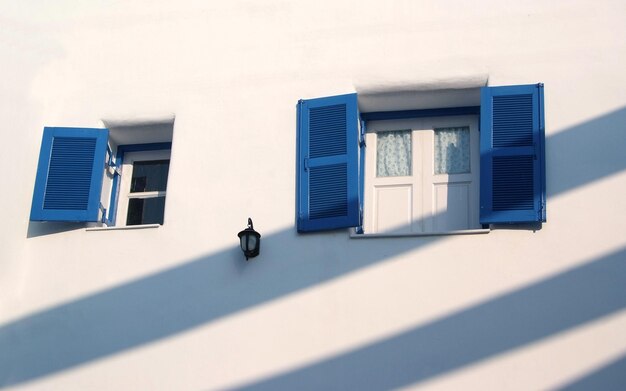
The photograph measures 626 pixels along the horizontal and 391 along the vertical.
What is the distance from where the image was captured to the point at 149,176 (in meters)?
9.44

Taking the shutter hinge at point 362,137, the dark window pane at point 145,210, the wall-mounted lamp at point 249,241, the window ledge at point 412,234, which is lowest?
the wall-mounted lamp at point 249,241

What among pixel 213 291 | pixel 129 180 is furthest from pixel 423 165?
pixel 129 180

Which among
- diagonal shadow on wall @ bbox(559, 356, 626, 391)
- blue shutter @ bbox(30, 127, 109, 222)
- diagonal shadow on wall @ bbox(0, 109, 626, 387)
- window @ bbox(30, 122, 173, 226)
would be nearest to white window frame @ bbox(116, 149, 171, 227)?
window @ bbox(30, 122, 173, 226)

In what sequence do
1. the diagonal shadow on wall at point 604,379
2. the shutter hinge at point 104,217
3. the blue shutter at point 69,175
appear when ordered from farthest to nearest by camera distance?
the shutter hinge at point 104,217 → the blue shutter at point 69,175 → the diagonal shadow on wall at point 604,379

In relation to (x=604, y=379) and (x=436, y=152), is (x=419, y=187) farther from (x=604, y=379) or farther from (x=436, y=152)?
(x=604, y=379)

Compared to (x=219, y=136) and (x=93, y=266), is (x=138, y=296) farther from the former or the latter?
(x=219, y=136)

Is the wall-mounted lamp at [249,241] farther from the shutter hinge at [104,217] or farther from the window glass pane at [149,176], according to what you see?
the shutter hinge at [104,217]

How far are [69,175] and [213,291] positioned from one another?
5.73ft

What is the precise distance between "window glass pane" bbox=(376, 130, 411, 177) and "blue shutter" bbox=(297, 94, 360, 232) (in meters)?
0.35

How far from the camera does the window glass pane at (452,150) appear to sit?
8594mm

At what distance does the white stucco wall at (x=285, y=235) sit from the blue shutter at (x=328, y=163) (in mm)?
112

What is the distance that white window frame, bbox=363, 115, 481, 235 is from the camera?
841 cm

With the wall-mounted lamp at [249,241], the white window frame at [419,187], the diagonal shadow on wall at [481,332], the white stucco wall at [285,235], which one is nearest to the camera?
the diagonal shadow on wall at [481,332]

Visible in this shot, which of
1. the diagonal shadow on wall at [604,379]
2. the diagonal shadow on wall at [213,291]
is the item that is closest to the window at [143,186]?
the diagonal shadow on wall at [213,291]
